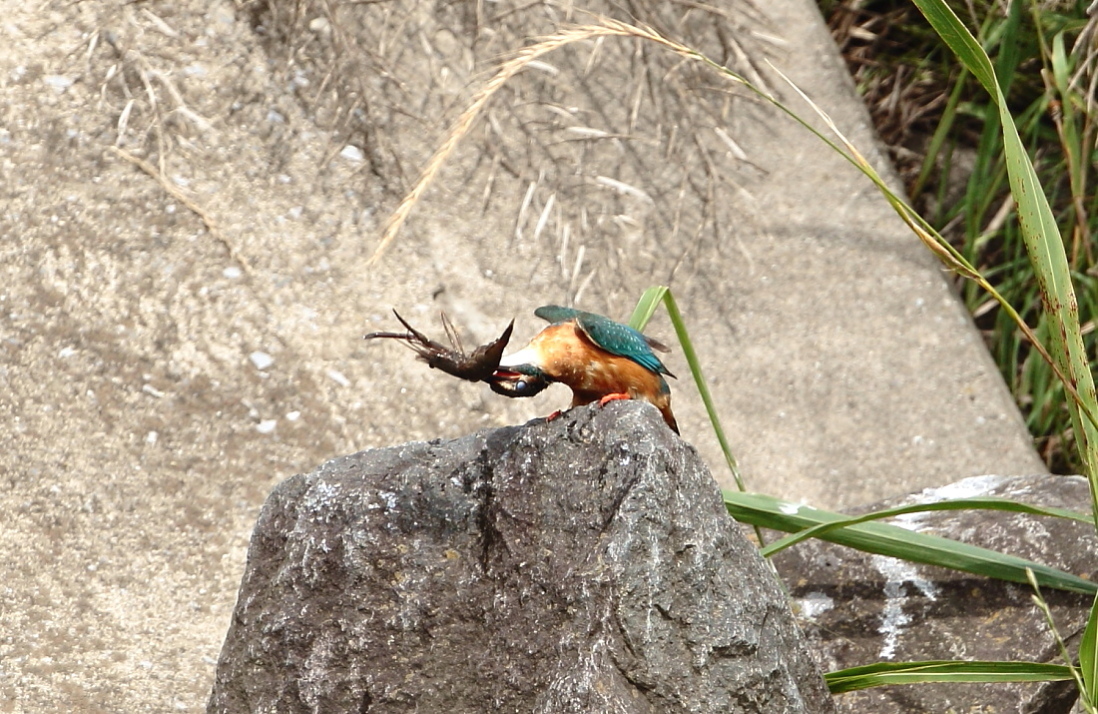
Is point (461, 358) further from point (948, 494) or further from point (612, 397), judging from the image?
point (948, 494)

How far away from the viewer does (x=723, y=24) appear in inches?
194

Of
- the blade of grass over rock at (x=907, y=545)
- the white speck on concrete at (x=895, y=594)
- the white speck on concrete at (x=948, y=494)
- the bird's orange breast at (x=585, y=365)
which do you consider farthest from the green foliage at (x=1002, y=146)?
the bird's orange breast at (x=585, y=365)

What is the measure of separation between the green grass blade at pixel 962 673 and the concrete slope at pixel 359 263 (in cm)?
171

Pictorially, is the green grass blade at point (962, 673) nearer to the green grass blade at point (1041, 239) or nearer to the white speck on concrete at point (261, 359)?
the green grass blade at point (1041, 239)

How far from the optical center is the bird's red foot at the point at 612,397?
228cm

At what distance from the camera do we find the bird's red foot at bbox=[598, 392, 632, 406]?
7.49 feet

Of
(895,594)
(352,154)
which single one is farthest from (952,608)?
(352,154)

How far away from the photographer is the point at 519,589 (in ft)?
6.96

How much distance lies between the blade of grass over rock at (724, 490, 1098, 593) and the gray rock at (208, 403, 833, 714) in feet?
1.74

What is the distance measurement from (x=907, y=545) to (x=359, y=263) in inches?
91.9

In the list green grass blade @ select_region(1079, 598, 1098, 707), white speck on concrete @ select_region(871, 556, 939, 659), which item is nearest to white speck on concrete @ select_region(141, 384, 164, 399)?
white speck on concrete @ select_region(871, 556, 939, 659)

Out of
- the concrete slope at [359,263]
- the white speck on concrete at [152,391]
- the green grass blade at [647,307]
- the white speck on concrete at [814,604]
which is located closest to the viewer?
the green grass blade at [647,307]

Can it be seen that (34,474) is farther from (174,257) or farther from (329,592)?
(329,592)

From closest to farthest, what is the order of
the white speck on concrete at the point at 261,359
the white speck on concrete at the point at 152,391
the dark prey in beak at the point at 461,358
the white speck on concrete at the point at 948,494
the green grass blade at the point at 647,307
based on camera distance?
the dark prey in beak at the point at 461,358 → the green grass blade at the point at 647,307 → the white speck on concrete at the point at 948,494 → the white speck on concrete at the point at 152,391 → the white speck on concrete at the point at 261,359
